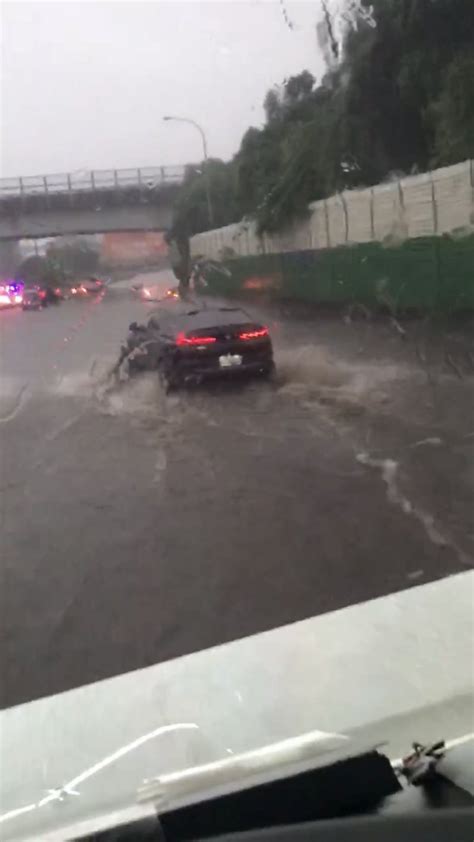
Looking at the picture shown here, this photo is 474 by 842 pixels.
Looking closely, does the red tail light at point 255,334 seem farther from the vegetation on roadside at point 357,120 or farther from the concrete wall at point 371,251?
the vegetation on roadside at point 357,120

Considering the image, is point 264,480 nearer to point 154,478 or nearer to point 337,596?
point 154,478

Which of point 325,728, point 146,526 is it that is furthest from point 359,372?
point 325,728

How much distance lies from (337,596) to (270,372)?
178 centimetres

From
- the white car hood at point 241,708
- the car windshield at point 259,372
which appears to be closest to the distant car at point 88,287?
the car windshield at point 259,372

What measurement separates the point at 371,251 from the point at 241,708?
3768 mm

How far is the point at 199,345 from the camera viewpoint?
247 inches

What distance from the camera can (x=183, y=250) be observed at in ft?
21.2

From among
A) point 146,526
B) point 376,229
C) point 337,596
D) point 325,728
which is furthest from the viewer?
point 376,229

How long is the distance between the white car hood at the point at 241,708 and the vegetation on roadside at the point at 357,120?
2.90 meters

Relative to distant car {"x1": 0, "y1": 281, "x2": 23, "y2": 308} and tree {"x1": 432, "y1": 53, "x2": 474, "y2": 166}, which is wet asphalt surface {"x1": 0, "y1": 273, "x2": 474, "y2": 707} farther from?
tree {"x1": 432, "y1": 53, "x2": 474, "y2": 166}

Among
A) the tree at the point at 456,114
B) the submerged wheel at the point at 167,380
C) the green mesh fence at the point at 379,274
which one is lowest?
the submerged wheel at the point at 167,380

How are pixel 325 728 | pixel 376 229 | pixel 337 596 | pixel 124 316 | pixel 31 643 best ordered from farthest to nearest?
pixel 376 229
pixel 124 316
pixel 337 596
pixel 31 643
pixel 325 728

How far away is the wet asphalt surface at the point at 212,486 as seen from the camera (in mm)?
5066

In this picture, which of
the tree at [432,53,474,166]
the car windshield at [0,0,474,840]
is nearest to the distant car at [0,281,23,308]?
the car windshield at [0,0,474,840]
